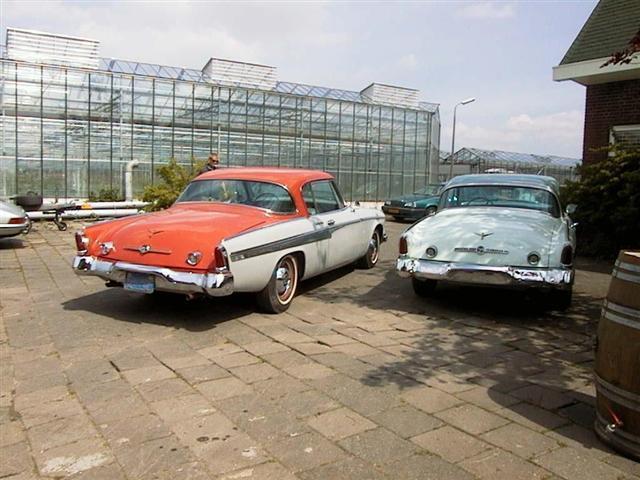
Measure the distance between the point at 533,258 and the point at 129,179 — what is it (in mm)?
16859

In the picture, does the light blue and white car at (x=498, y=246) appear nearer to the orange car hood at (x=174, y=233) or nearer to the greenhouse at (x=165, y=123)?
the orange car hood at (x=174, y=233)

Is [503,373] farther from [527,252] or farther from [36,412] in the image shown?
[36,412]

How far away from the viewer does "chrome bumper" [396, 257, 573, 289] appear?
219 inches

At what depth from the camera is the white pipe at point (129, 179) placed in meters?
19.6

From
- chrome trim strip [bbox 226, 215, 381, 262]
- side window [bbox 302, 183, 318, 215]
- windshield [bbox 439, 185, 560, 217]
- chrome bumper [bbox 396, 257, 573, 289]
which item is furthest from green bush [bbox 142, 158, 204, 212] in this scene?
chrome bumper [bbox 396, 257, 573, 289]

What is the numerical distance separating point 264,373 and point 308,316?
175 cm

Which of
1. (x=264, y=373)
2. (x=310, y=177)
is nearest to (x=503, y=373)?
(x=264, y=373)

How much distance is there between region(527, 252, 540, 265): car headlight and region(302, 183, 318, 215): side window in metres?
2.52

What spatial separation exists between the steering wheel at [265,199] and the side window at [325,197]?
77 centimetres

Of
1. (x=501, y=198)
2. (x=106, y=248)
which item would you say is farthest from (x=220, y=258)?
(x=501, y=198)

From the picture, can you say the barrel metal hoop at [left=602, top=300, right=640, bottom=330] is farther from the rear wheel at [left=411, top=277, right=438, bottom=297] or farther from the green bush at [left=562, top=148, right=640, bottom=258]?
the green bush at [left=562, top=148, right=640, bottom=258]

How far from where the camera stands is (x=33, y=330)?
206 inches

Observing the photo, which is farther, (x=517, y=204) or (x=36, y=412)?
(x=517, y=204)

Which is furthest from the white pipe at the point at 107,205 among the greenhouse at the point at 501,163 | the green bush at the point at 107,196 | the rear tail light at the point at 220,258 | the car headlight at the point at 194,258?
the greenhouse at the point at 501,163
